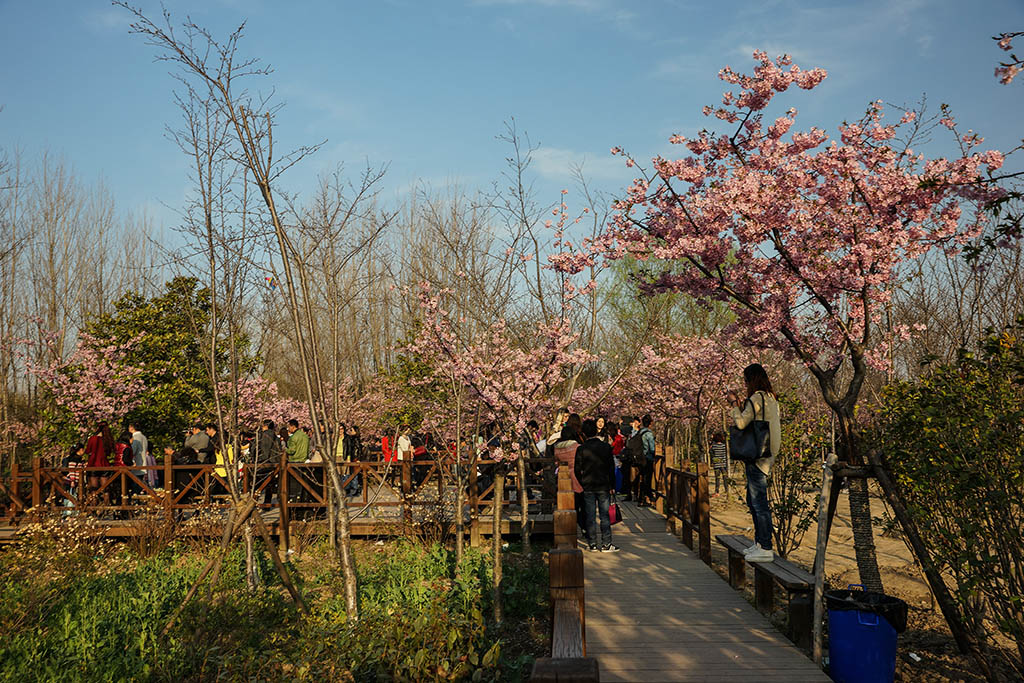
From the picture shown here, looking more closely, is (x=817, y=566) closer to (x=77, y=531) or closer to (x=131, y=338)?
(x=77, y=531)

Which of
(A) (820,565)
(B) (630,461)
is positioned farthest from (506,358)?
(A) (820,565)

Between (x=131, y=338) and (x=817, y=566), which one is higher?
(x=131, y=338)

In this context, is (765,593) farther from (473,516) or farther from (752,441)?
(473,516)

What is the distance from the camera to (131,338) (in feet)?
68.0

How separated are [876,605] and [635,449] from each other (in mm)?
11047

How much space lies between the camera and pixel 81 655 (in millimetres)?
6340

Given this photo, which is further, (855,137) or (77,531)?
(77,531)

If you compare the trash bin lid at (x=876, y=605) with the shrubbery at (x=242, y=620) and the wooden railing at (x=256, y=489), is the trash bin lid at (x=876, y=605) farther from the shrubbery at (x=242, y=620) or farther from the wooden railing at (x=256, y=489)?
the wooden railing at (x=256, y=489)

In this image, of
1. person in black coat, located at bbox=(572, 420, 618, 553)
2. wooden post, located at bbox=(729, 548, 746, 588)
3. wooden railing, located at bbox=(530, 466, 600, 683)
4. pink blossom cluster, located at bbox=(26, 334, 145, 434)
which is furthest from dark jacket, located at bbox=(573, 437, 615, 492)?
pink blossom cluster, located at bbox=(26, 334, 145, 434)

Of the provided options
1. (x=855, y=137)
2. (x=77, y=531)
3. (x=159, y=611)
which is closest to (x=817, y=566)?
(x=855, y=137)

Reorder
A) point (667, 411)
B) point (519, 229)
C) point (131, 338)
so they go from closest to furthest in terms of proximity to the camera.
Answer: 1. point (519, 229)
2. point (131, 338)
3. point (667, 411)

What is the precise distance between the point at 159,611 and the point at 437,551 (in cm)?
353

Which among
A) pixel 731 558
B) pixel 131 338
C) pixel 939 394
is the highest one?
pixel 131 338

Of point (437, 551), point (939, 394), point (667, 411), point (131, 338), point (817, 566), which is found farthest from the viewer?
point (667, 411)
